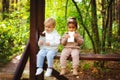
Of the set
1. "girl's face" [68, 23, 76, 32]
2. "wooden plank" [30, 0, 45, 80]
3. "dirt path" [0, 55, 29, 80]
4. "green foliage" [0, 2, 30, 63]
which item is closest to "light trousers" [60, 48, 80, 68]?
"girl's face" [68, 23, 76, 32]

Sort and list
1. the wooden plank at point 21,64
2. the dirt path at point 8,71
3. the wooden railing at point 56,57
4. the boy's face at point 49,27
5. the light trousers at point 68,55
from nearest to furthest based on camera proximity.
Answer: the light trousers at point 68,55 → the boy's face at point 49,27 → the wooden railing at point 56,57 → the wooden plank at point 21,64 → the dirt path at point 8,71

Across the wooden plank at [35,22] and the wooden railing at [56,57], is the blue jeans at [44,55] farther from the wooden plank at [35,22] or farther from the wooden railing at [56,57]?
the wooden plank at [35,22]

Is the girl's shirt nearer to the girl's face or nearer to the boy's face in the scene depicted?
the girl's face

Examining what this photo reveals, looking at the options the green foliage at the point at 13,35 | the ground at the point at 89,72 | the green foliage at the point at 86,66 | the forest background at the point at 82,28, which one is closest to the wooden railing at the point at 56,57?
the ground at the point at 89,72

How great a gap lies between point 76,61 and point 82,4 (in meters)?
5.12

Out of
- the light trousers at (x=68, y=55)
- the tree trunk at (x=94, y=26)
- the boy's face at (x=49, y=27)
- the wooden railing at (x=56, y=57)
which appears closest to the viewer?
the light trousers at (x=68, y=55)

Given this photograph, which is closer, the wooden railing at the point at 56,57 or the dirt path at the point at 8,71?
the wooden railing at the point at 56,57

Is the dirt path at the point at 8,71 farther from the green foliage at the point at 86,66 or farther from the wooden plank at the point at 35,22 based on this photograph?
the wooden plank at the point at 35,22

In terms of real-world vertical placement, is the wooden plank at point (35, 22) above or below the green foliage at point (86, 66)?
above

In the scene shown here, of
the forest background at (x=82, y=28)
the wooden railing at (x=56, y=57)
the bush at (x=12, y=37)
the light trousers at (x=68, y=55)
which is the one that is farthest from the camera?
the bush at (x=12, y=37)

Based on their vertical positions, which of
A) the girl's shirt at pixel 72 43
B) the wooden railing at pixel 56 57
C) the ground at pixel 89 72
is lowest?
the ground at pixel 89 72

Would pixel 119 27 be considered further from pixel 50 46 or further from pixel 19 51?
pixel 50 46

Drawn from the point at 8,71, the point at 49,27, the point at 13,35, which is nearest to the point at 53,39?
the point at 49,27

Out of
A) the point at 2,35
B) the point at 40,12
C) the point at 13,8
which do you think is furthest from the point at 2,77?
the point at 13,8
